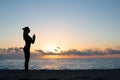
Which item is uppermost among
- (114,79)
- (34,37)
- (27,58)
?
(34,37)

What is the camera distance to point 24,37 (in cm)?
1423

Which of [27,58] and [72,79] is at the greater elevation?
[27,58]

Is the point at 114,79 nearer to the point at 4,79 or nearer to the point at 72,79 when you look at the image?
the point at 72,79

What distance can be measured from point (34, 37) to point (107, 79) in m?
4.47

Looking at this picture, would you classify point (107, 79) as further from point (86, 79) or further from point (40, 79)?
point (40, 79)

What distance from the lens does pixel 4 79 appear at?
11.1 meters

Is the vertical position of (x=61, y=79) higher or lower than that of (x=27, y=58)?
lower

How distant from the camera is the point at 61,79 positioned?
11.2 meters

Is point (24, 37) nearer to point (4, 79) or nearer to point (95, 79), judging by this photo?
point (4, 79)

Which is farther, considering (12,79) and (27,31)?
(27,31)

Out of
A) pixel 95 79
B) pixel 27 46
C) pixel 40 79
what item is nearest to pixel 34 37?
pixel 27 46

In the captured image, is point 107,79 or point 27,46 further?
point 27,46

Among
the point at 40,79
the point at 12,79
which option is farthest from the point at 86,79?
the point at 12,79

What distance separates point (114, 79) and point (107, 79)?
280mm
